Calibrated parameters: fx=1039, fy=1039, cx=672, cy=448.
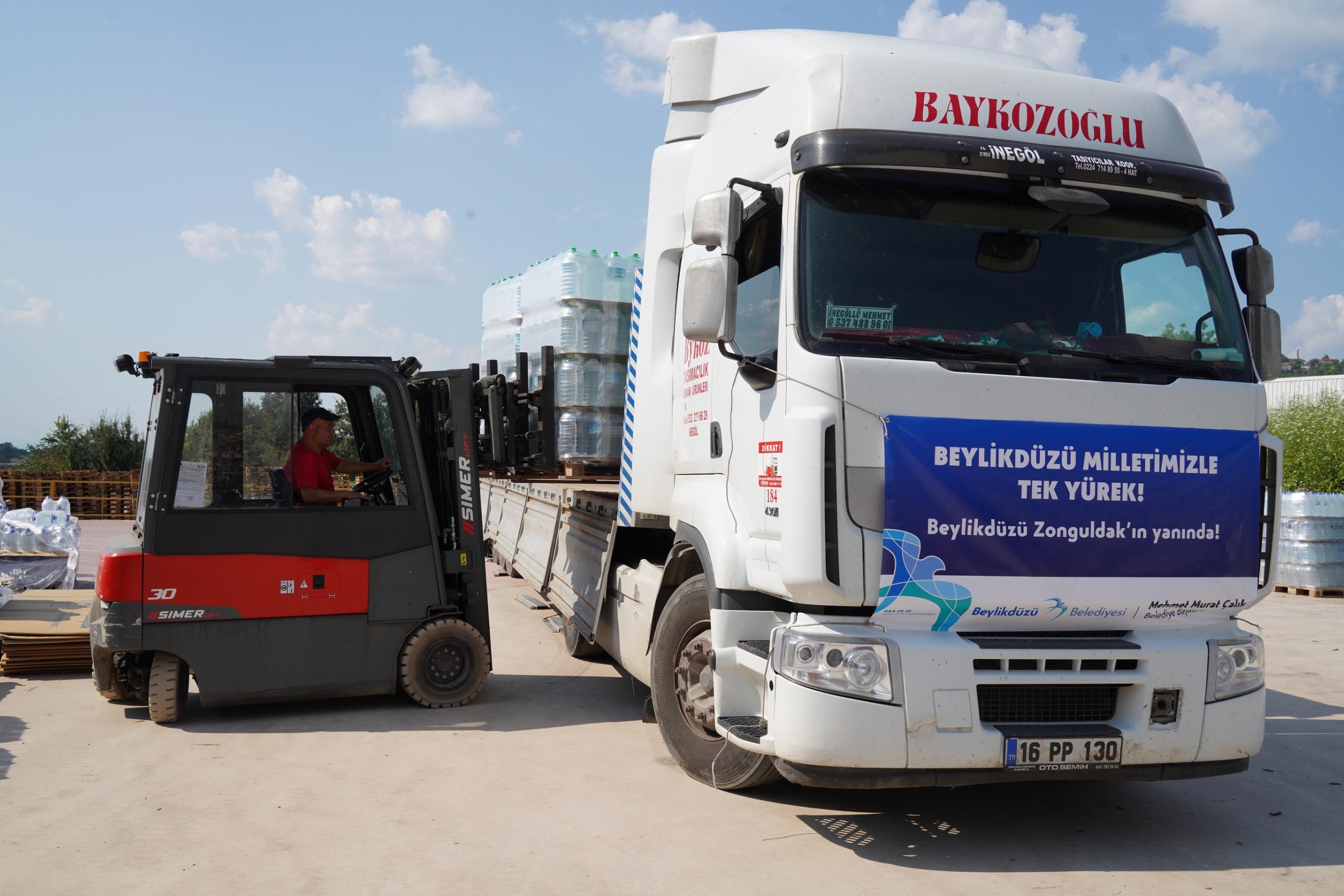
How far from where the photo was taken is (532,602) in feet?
35.6

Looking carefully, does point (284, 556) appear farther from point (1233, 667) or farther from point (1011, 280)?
point (1233, 667)

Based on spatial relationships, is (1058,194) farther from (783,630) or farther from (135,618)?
(135,618)

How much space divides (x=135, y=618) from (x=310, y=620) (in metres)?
0.99

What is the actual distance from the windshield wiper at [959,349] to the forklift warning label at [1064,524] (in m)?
0.29

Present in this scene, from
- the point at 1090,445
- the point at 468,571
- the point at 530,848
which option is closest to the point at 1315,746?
the point at 1090,445

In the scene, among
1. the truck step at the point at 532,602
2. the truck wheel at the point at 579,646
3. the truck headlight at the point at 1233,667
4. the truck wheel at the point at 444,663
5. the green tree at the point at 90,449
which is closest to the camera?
the truck headlight at the point at 1233,667

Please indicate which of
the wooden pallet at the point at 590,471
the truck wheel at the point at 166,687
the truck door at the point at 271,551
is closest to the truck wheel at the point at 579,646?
the wooden pallet at the point at 590,471

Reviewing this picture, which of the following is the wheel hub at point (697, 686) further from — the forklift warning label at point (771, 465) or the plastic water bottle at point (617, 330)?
the plastic water bottle at point (617, 330)

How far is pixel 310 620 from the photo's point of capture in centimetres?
659

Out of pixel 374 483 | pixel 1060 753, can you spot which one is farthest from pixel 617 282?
pixel 1060 753

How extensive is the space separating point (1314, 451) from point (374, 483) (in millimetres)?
19485

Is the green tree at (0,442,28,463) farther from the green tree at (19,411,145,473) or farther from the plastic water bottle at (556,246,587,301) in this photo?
the plastic water bottle at (556,246,587,301)

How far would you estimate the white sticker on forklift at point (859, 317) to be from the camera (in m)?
4.26

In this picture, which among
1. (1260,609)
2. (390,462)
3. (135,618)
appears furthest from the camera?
(1260,609)
